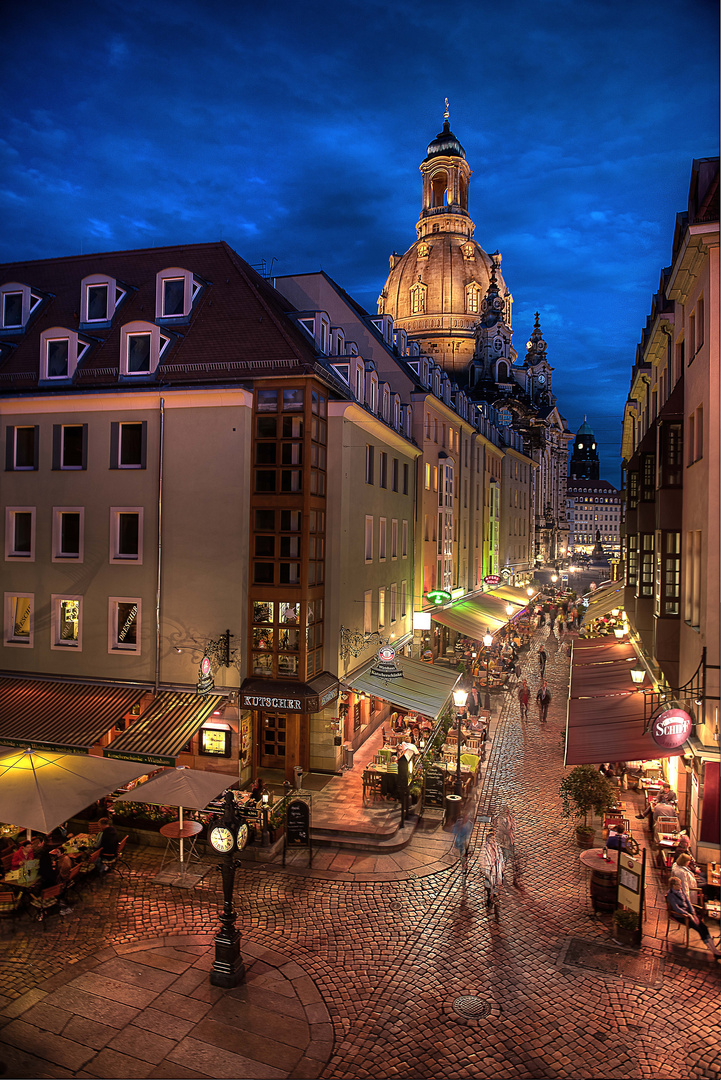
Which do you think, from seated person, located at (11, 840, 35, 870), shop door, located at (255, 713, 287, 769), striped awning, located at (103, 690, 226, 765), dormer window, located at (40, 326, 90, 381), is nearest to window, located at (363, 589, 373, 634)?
shop door, located at (255, 713, 287, 769)

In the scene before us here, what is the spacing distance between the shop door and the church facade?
197 ft

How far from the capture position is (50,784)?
14.8 metres

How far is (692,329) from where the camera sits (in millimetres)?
17766

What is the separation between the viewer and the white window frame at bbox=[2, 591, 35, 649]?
22.0 meters

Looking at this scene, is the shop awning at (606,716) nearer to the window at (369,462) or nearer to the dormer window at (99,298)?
the window at (369,462)

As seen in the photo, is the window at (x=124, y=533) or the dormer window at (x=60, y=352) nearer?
the window at (x=124, y=533)

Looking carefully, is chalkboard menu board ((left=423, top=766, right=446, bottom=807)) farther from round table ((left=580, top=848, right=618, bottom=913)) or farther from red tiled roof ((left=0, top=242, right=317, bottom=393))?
red tiled roof ((left=0, top=242, right=317, bottom=393))

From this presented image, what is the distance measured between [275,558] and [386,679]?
6.62 m

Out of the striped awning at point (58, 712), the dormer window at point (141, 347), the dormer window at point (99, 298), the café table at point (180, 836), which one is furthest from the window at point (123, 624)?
the dormer window at point (99, 298)

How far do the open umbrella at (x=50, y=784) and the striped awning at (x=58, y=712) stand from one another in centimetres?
250

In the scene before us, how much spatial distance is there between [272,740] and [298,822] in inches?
203

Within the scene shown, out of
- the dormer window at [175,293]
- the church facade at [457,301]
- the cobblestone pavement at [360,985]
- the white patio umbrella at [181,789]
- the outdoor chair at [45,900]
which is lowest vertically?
the cobblestone pavement at [360,985]

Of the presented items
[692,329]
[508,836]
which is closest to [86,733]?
[508,836]

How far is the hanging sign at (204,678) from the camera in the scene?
19.3 metres
